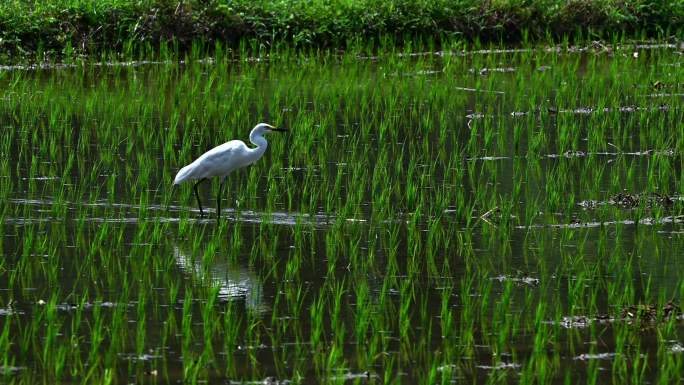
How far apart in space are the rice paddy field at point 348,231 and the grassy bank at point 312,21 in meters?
1.26

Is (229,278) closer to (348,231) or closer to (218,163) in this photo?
(348,231)

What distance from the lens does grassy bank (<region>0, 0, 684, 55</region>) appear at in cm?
1617

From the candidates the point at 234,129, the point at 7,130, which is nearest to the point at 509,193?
the point at 234,129

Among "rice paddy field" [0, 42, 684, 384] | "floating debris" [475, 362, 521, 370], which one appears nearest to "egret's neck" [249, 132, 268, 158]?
"rice paddy field" [0, 42, 684, 384]

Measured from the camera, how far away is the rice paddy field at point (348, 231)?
19.5 feet

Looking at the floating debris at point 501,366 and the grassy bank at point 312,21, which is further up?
the grassy bank at point 312,21

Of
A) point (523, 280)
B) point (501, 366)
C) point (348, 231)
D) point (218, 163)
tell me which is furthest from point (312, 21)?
point (501, 366)

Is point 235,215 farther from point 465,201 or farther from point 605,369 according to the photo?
point 605,369

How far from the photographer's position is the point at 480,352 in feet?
19.8

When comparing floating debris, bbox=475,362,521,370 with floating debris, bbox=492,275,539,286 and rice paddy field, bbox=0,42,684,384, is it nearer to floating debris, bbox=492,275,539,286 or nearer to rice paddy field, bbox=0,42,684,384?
rice paddy field, bbox=0,42,684,384

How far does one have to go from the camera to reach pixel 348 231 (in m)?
8.41

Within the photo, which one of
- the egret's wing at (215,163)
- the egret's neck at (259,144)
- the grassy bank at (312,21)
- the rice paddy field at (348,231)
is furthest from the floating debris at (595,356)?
the grassy bank at (312,21)

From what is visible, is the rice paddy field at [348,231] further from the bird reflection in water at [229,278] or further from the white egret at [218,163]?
the white egret at [218,163]

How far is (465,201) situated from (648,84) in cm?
563
